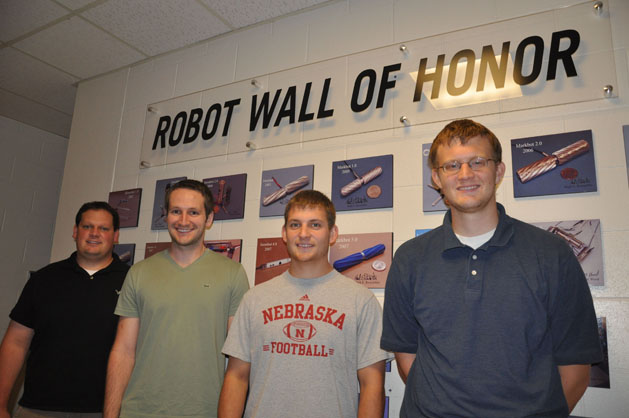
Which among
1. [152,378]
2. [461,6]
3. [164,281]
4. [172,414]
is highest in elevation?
[461,6]

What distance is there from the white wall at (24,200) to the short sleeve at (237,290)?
116 inches

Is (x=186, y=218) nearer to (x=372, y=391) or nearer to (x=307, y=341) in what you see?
(x=307, y=341)

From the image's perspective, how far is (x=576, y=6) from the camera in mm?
1830

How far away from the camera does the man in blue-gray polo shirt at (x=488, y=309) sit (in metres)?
1.16

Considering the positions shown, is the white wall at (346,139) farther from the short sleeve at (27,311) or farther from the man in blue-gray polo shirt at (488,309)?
the short sleeve at (27,311)

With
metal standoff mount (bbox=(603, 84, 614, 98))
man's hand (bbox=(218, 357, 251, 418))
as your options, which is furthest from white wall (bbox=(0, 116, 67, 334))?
metal standoff mount (bbox=(603, 84, 614, 98))

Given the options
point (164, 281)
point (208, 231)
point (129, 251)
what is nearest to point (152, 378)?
point (164, 281)

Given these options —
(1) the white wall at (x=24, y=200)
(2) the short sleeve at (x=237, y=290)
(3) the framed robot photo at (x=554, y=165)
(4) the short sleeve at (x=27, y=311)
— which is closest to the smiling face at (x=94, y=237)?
(4) the short sleeve at (x=27, y=311)

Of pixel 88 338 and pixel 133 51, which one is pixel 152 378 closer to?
pixel 88 338

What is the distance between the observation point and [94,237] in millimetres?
2203

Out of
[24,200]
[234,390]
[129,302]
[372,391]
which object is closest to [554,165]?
[372,391]

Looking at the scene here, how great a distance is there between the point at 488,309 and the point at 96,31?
283 cm

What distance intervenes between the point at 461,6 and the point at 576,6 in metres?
0.48

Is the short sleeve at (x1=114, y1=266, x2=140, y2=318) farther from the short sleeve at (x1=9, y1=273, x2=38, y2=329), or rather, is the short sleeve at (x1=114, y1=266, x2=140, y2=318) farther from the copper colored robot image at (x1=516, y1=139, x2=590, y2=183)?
the copper colored robot image at (x1=516, y1=139, x2=590, y2=183)
